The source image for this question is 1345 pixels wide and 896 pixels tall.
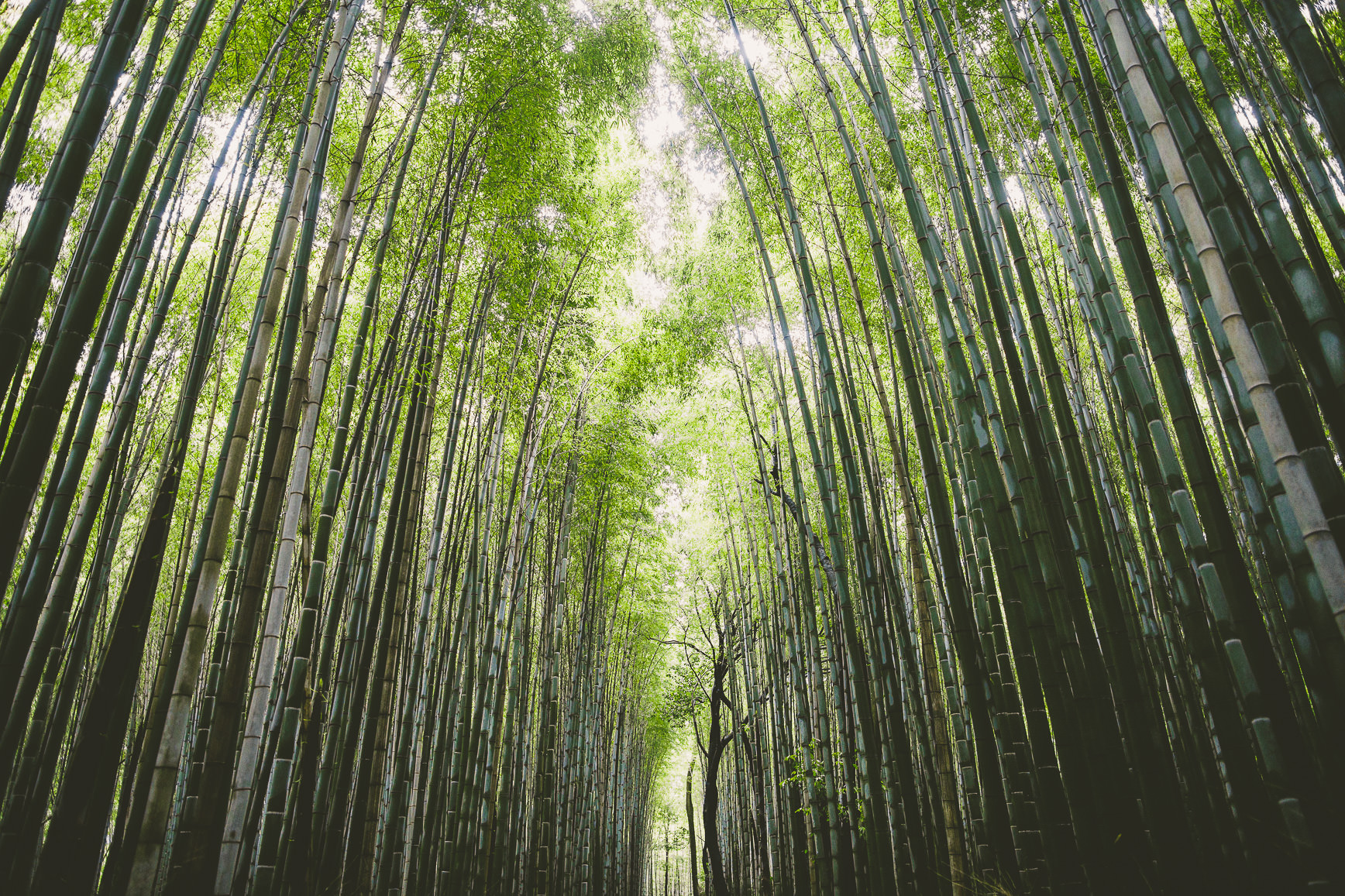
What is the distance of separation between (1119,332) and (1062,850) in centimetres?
133

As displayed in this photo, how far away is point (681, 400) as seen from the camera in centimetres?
646

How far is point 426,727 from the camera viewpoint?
3.73 meters

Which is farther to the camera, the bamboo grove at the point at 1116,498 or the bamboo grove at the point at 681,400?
the bamboo grove at the point at 681,400

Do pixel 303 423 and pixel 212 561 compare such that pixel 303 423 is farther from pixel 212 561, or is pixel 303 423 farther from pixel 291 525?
pixel 212 561

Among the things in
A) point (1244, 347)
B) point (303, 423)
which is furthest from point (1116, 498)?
point (303, 423)

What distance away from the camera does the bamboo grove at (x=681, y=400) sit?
4.32 ft

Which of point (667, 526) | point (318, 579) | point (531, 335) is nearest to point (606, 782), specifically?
point (667, 526)

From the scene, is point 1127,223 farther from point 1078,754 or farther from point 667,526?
point 667,526

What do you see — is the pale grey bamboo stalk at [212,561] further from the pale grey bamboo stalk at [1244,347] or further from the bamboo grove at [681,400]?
the pale grey bamboo stalk at [1244,347]

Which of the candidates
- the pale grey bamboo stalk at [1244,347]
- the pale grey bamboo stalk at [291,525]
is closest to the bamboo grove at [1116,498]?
the pale grey bamboo stalk at [1244,347]

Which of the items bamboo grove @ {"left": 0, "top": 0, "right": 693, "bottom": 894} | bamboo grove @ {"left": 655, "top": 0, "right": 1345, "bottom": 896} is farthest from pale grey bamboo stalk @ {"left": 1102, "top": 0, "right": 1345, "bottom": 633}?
bamboo grove @ {"left": 0, "top": 0, "right": 693, "bottom": 894}

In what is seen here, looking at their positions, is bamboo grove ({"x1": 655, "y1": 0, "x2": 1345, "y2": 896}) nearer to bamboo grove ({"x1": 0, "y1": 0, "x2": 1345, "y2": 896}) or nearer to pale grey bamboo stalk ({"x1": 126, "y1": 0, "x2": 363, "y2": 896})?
bamboo grove ({"x1": 0, "y1": 0, "x2": 1345, "y2": 896})

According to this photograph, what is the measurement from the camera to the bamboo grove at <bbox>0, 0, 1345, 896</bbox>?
51.8 inches

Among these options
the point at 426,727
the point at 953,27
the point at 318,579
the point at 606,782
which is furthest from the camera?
the point at 606,782
